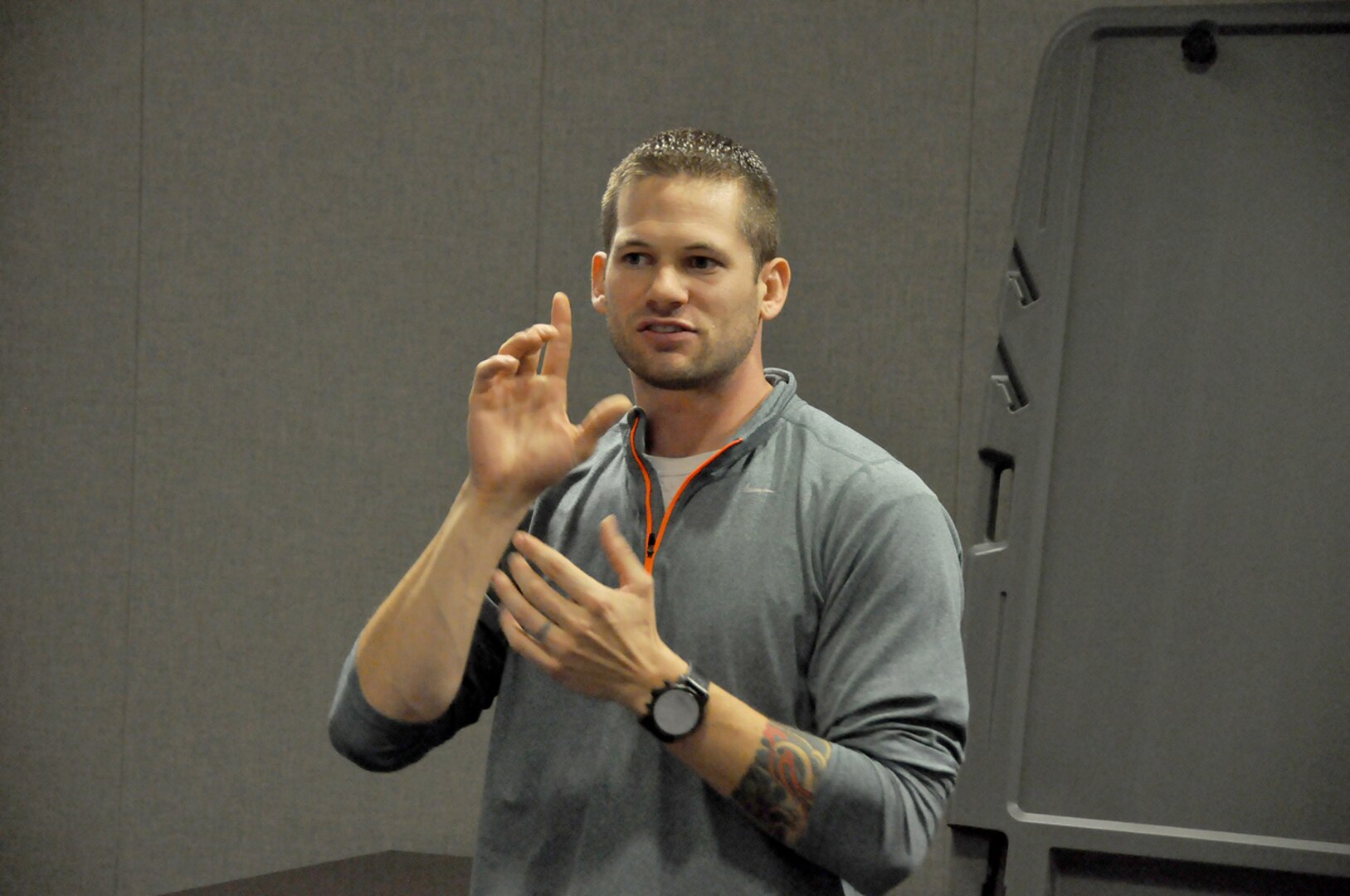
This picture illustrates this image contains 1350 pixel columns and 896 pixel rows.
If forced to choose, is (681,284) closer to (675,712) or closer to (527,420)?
(527,420)

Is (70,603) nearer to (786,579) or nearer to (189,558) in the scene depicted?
(189,558)

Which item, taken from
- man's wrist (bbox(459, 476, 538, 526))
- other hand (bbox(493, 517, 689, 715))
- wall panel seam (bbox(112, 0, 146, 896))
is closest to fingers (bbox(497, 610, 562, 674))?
other hand (bbox(493, 517, 689, 715))

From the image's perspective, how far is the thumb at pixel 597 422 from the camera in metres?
1.17

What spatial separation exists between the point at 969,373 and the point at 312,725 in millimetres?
1563

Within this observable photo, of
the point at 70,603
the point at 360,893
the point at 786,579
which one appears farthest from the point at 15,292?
the point at 786,579

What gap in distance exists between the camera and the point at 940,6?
2.52m

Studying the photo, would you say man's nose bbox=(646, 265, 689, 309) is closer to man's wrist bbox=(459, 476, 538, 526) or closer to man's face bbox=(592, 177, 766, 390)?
man's face bbox=(592, 177, 766, 390)

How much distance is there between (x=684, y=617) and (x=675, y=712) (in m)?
0.13

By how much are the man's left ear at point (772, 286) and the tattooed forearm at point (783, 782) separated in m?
0.44

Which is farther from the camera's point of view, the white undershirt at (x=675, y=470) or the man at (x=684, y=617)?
the white undershirt at (x=675, y=470)

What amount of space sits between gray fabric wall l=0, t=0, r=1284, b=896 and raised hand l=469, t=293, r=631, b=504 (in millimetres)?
1426

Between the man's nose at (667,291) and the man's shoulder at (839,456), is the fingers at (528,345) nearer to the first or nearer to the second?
the man's nose at (667,291)

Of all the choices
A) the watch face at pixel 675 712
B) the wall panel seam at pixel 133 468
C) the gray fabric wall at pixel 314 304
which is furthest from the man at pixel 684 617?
the wall panel seam at pixel 133 468

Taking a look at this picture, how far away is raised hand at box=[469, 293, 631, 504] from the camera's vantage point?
117 cm
